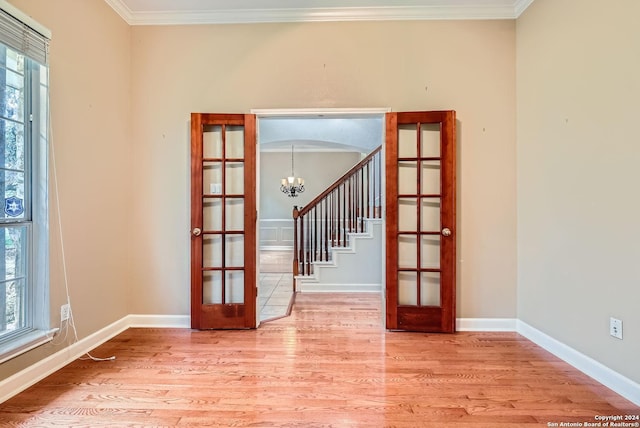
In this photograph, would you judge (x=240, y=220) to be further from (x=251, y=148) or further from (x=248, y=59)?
(x=248, y=59)

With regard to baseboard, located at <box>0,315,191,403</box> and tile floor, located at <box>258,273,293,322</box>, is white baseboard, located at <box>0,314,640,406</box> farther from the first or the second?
tile floor, located at <box>258,273,293,322</box>

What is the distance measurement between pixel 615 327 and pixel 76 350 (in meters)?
3.82

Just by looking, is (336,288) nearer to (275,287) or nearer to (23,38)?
(275,287)

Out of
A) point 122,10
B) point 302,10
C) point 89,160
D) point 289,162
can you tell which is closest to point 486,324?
point 302,10

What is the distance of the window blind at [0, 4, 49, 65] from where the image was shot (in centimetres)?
176

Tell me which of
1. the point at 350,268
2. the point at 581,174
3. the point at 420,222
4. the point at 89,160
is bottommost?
the point at 350,268

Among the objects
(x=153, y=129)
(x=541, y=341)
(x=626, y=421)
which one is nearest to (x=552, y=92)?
(x=541, y=341)

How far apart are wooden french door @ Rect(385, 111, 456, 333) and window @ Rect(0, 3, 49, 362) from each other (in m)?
2.66

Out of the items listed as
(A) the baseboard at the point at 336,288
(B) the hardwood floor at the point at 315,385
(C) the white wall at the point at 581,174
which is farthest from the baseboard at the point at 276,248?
(C) the white wall at the point at 581,174

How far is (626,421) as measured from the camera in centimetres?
164

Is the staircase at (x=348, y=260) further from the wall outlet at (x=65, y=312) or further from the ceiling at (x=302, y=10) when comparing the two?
the wall outlet at (x=65, y=312)

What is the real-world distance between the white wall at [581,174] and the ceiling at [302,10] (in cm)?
40

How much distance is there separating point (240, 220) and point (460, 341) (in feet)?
7.51

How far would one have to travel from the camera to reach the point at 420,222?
2881mm
